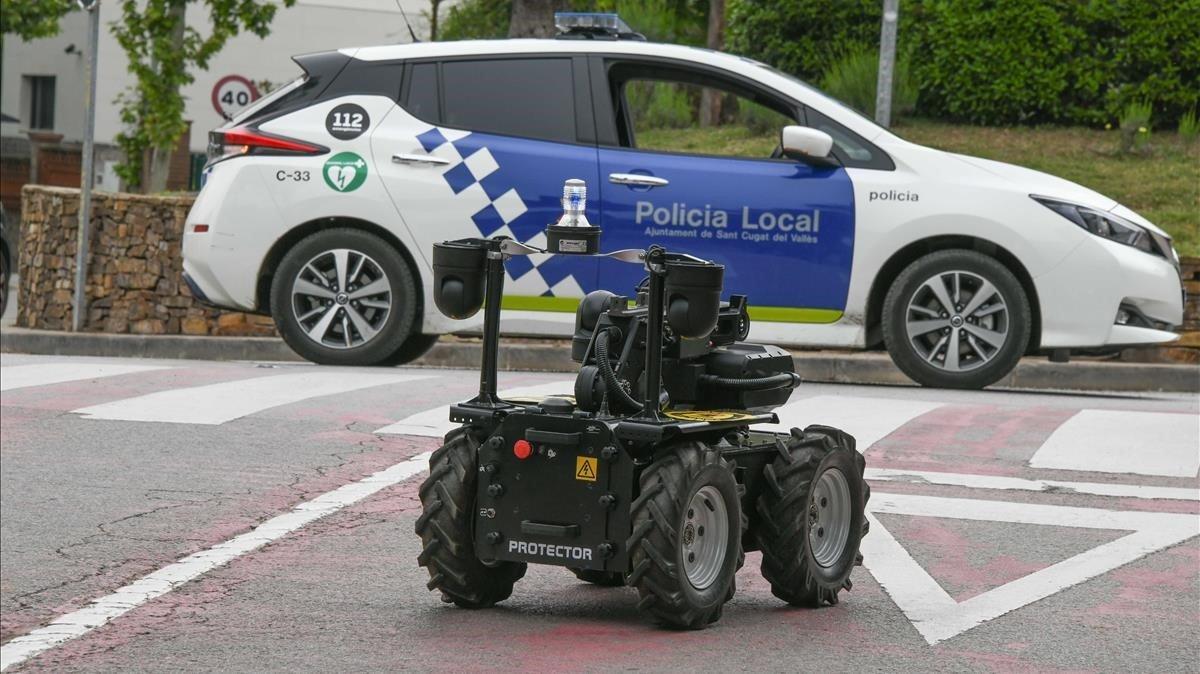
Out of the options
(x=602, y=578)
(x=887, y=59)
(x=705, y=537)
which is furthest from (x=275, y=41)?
(x=705, y=537)

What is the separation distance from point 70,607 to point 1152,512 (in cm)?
398

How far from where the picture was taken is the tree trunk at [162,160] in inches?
888

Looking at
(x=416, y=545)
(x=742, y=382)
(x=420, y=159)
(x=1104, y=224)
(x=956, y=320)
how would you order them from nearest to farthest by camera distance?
(x=742, y=382) → (x=416, y=545) → (x=1104, y=224) → (x=956, y=320) → (x=420, y=159)

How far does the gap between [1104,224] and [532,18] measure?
29.1ft

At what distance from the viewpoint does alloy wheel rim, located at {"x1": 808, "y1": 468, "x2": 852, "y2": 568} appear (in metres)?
6.08

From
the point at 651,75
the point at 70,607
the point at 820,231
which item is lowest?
the point at 70,607

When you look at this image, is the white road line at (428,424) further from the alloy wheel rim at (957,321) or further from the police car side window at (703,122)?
the police car side window at (703,122)

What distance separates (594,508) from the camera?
18.0ft

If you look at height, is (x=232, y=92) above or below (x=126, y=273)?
above

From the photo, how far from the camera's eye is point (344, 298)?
11570 mm

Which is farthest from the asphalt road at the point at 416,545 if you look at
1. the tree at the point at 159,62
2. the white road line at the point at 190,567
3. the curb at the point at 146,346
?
the tree at the point at 159,62

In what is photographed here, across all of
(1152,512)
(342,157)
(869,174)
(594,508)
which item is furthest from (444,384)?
(594,508)

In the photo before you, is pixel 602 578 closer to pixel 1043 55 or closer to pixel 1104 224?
pixel 1104 224

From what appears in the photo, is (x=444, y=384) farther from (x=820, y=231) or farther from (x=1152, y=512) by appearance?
(x=1152, y=512)
